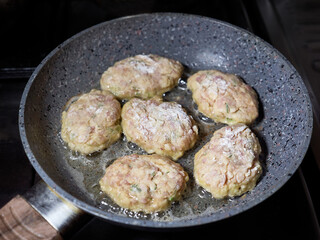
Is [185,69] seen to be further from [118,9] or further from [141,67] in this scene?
[118,9]

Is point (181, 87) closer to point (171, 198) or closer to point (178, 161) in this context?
point (178, 161)

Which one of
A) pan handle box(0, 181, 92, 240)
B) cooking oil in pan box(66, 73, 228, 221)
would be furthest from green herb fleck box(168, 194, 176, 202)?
pan handle box(0, 181, 92, 240)

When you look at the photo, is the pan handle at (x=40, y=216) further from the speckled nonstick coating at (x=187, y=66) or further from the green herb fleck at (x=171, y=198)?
the green herb fleck at (x=171, y=198)

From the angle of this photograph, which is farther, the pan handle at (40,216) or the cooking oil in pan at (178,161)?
the cooking oil in pan at (178,161)

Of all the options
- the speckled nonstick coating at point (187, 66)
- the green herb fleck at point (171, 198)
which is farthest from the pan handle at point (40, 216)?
the green herb fleck at point (171, 198)

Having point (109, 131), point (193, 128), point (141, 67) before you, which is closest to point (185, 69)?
point (141, 67)

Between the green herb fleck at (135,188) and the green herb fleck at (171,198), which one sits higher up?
the green herb fleck at (135,188)

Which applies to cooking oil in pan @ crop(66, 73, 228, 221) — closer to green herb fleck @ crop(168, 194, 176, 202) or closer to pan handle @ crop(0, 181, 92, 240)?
green herb fleck @ crop(168, 194, 176, 202)
